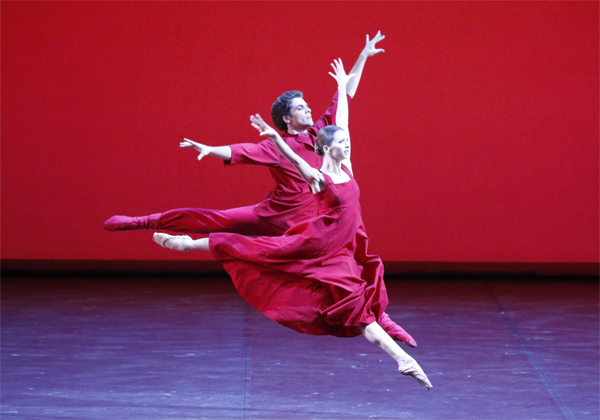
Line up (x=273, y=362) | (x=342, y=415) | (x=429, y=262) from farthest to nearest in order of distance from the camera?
(x=429, y=262)
(x=273, y=362)
(x=342, y=415)

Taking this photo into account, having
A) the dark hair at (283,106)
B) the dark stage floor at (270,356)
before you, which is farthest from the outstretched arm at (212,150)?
the dark stage floor at (270,356)

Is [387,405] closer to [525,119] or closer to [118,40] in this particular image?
[525,119]

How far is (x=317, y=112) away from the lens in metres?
7.49

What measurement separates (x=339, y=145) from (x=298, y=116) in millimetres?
409

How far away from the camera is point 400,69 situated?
7711 mm

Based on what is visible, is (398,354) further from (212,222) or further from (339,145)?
(212,222)

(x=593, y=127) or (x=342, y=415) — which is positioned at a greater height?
(x=593, y=127)

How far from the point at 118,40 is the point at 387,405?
4.00m

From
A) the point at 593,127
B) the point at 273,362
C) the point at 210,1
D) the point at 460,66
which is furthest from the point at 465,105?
the point at 273,362

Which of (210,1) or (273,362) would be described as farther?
(210,1)

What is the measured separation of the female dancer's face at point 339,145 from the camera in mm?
3811

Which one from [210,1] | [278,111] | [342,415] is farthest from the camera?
[210,1]

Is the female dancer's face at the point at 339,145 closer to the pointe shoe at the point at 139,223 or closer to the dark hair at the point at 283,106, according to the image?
the dark hair at the point at 283,106

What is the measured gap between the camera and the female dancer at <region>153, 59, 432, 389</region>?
3834 millimetres
